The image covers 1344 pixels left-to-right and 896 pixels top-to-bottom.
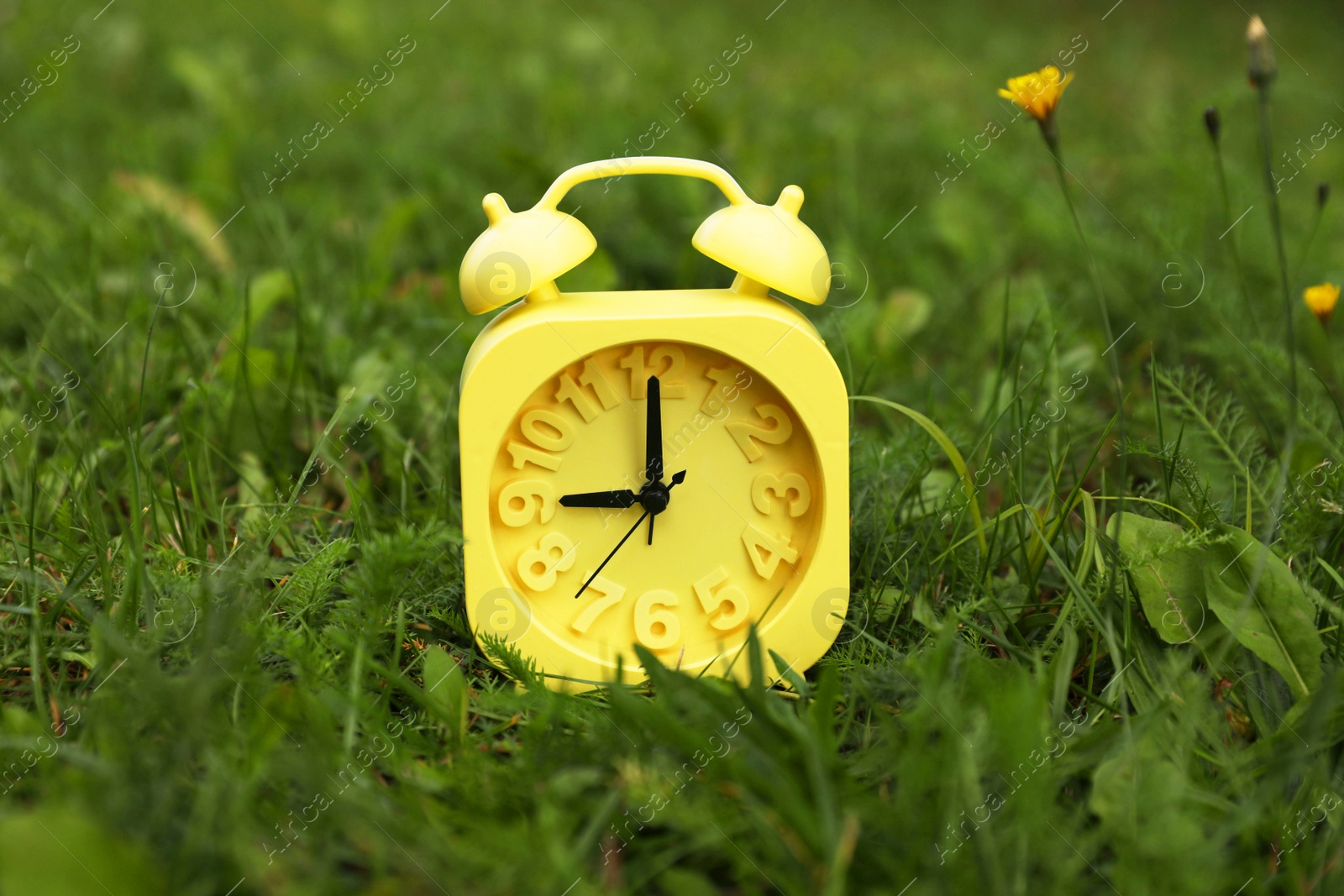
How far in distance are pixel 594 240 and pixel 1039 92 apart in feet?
2.38

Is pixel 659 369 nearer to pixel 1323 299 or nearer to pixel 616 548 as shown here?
pixel 616 548

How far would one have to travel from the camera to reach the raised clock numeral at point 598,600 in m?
1.57

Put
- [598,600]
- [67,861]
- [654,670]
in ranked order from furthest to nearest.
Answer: [598,600] → [654,670] → [67,861]

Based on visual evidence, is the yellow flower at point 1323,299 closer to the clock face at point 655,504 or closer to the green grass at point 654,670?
the green grass at point 654,670

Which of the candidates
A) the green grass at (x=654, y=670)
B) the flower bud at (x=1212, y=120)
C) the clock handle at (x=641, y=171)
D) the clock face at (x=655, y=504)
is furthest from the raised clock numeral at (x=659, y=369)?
the flower bud at (x=1212, y=120)

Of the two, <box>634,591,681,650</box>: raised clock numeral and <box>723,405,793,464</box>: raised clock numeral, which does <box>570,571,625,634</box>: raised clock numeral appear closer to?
<box>634,591,681,650</box>: raised clock numeral

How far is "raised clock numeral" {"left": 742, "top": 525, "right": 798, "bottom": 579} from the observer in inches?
62.1

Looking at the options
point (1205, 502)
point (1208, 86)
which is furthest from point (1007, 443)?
point (1208, 86)

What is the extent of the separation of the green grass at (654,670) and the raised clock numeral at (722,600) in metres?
0.15

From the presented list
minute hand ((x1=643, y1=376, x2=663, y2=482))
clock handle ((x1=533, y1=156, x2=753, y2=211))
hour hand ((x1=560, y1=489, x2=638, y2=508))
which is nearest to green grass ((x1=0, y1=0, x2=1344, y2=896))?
hour hand ((x1=560, y1=489, x2=638, y2=508))

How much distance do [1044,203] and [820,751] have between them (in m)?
2.33

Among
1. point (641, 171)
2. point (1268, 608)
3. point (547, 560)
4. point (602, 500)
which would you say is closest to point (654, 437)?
point (602, 500)

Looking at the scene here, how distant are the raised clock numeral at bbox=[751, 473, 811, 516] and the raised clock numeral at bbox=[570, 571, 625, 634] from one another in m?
0.26

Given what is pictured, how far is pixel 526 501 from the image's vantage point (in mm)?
1542
